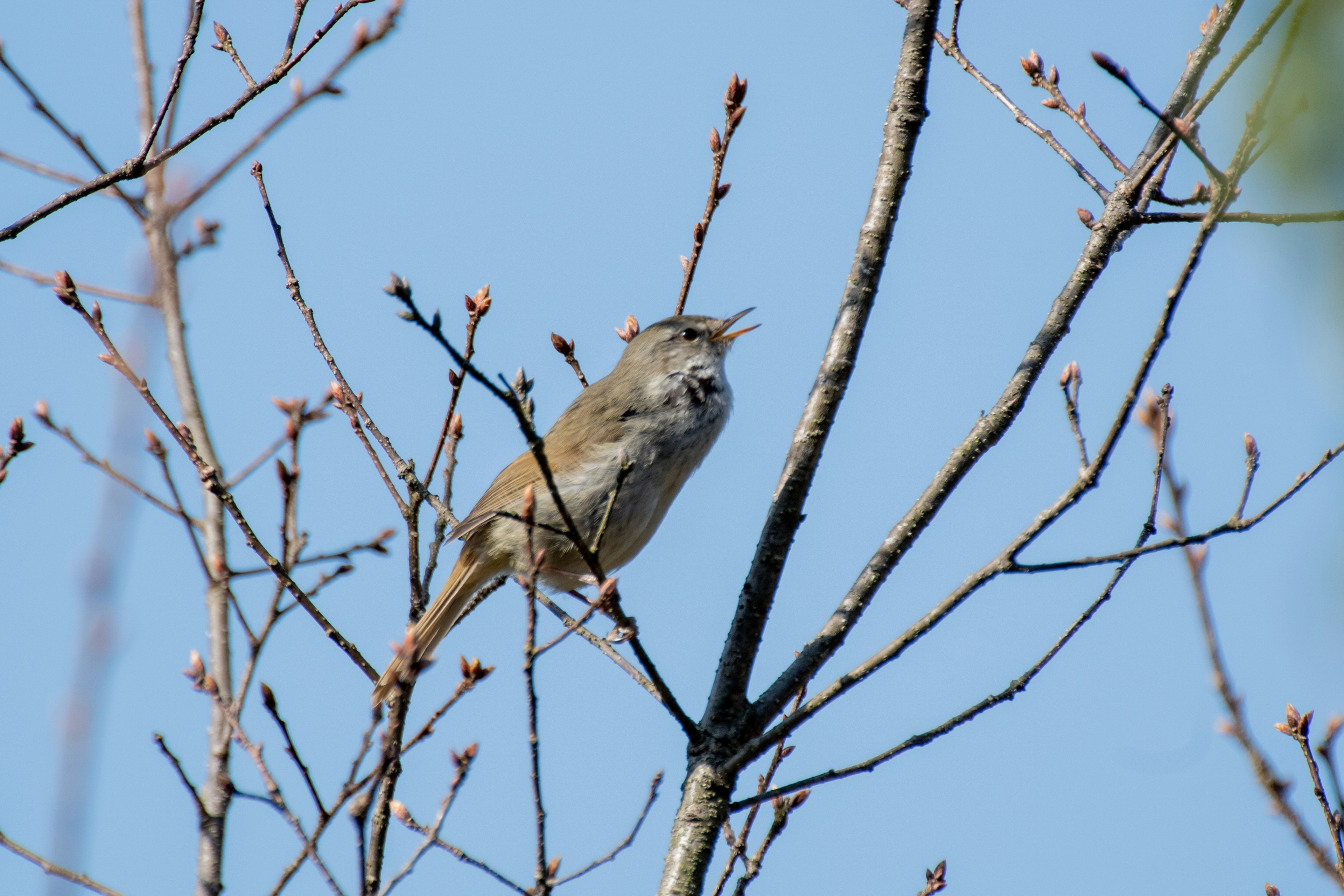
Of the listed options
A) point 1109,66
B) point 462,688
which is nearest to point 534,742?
point 462,688

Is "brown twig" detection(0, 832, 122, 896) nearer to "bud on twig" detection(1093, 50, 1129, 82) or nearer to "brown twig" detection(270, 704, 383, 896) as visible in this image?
"brown twig" detection(270, 704, 383, 896)

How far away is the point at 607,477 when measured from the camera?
5.35 meters

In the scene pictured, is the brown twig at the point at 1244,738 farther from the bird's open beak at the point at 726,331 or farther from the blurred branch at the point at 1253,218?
the bird's open beak at the point at 726,331

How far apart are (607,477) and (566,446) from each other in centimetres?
40

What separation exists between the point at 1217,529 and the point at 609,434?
3093 mm

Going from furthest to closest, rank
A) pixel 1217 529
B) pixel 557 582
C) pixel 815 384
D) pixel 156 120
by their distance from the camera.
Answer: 1. pixel 557 582
2. pixel 815 384
3. pixel 156 120
4. pixel 1217 529

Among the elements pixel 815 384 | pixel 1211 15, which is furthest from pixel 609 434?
pixel 1211 15

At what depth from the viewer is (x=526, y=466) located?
5.74 meters

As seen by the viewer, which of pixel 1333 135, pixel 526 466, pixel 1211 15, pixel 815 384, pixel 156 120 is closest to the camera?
pixel 1333 135

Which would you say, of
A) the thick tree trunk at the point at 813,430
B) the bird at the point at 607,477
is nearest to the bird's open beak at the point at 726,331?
the bird at the point at 607,477

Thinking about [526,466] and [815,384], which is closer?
[815,384]

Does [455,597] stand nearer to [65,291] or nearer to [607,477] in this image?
[607,477]

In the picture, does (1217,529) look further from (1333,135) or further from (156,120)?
(156,120)

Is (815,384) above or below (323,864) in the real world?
above
